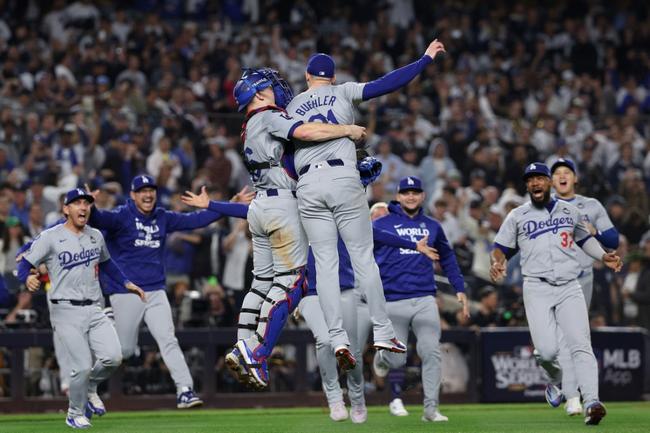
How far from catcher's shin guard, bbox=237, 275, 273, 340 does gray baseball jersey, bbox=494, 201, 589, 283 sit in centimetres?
266

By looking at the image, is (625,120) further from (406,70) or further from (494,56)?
(406,70)

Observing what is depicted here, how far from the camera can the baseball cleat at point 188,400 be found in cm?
1254

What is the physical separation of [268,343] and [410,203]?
11.1 ft

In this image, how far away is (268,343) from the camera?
10.1 metres

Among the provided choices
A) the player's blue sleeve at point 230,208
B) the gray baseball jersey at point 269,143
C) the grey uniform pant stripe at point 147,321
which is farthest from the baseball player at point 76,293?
the gray baseball jersey at point 269,143

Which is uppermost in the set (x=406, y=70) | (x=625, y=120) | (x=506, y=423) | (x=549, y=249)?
(x=625, y=120)

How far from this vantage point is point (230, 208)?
11.7 m

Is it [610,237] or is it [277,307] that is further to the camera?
[610,237]

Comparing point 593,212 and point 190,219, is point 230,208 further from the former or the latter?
point 593,212

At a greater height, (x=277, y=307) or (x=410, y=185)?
(x=410, y=185)

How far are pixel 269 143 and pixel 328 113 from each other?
538mm

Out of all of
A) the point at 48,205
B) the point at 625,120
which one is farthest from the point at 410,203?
the point at 625,120

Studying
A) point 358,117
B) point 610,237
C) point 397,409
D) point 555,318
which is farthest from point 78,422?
point 358,117

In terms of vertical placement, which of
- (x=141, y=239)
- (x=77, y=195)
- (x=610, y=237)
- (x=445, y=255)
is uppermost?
(x=77, y=195)
